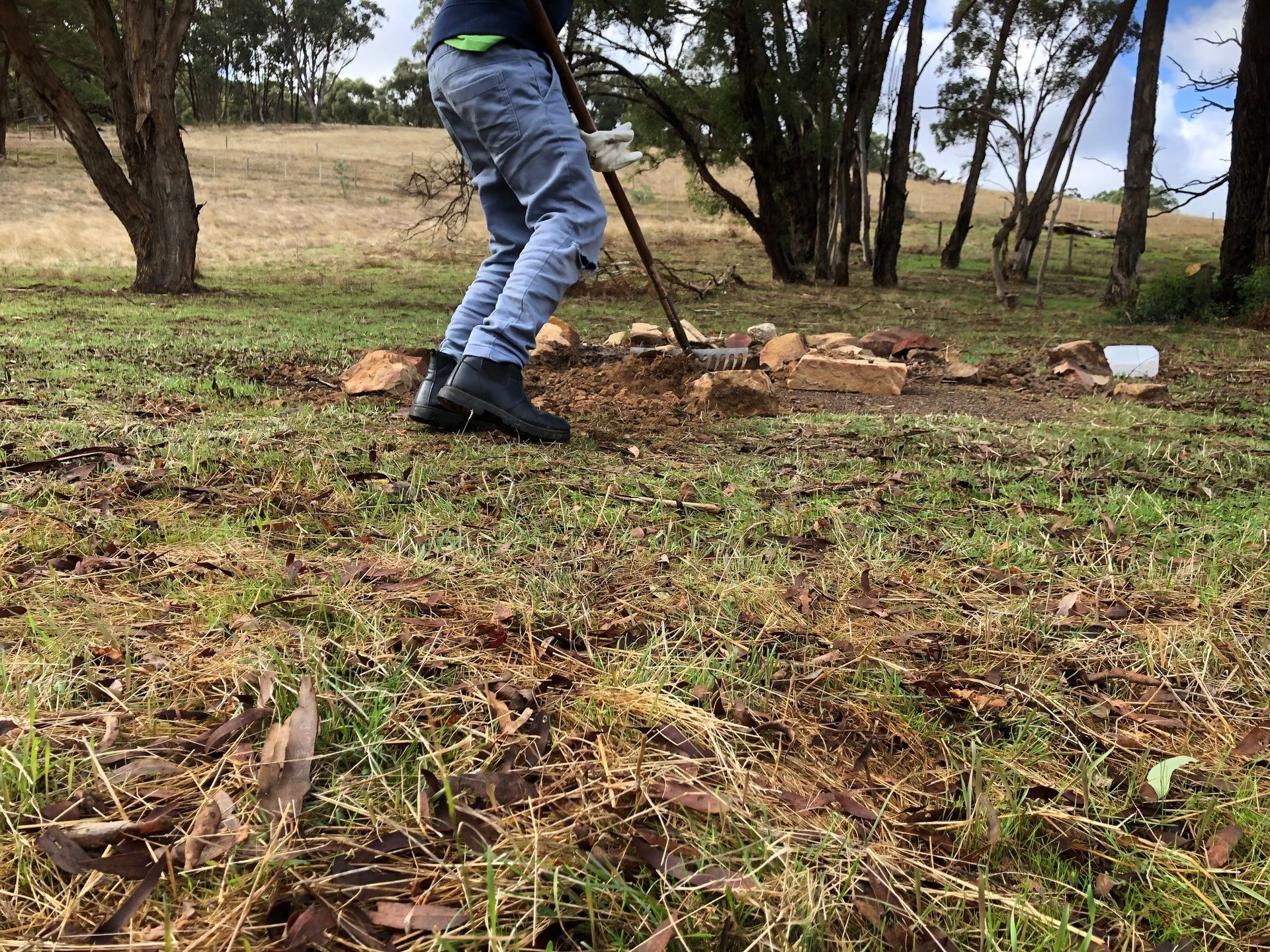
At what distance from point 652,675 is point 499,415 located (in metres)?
1.84

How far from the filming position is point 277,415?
3346mm

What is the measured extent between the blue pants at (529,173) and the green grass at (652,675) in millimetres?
504

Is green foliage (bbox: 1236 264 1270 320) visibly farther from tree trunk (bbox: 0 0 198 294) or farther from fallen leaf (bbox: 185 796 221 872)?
tree trunk (bbox: 0 0 198 294)

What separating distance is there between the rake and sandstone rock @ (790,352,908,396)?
482 mm

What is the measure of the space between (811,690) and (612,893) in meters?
0.57

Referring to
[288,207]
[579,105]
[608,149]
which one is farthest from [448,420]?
[288,207]

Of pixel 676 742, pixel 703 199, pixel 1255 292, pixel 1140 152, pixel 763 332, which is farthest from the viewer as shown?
pixel 703 199

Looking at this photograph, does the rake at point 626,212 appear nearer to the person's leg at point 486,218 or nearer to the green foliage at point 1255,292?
the person's leg at point 486,218

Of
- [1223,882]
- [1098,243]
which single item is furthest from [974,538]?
[1098,243]

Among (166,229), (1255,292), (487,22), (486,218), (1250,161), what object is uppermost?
(1250,161)

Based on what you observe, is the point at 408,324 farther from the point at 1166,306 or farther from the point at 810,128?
the point at 810,128

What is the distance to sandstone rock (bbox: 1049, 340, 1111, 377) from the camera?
5664mm

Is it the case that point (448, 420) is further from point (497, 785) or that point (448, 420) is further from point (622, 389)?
point (497, 785)

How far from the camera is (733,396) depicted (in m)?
3.99
